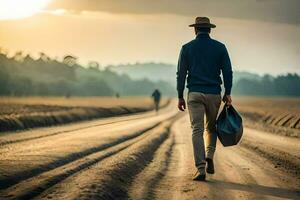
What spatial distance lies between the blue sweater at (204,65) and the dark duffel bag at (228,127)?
0.36m

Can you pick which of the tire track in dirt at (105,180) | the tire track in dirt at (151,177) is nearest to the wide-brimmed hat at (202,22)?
the tire track in dirt at (151,177)

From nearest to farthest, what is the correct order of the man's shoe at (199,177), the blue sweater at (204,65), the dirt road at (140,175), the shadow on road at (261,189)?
the dirt road at (140,175) < the shadow on road at (261,189) < the man's shoe at (199,177) < the blue sweater at (204,65)

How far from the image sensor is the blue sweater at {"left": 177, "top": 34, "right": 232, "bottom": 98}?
376 inches

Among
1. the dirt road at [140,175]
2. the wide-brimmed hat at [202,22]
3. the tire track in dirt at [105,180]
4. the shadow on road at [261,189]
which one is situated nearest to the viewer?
the tire track in dirt at [105,180]

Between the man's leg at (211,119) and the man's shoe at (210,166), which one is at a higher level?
the man's leg at (211,119)

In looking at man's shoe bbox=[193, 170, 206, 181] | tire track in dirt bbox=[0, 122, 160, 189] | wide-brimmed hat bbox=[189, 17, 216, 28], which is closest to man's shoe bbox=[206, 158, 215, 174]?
man's shoe bbox=[193, 170, 206, 181]

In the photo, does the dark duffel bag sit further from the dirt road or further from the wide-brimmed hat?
the wide-brimmed hat

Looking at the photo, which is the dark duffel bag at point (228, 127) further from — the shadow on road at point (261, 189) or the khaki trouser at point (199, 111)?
the shadow on road at point (261, 189)

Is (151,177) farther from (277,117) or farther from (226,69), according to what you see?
(277,117)

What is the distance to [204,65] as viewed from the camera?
9.61m

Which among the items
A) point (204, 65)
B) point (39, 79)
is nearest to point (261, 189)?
point (204, 65)

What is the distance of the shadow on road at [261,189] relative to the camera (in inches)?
313

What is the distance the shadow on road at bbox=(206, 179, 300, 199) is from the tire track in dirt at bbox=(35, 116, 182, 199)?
57.6 inches

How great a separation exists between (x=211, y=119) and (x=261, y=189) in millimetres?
1813
